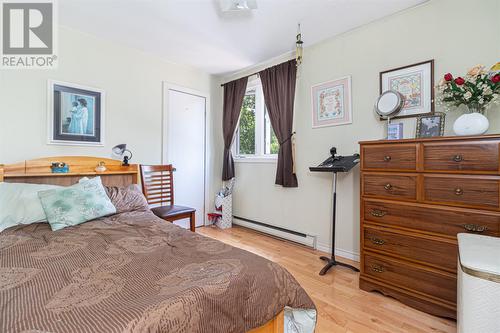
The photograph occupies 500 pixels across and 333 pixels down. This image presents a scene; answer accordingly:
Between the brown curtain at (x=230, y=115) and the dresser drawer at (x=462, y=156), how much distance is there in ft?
8.60

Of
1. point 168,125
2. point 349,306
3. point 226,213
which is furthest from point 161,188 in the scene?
point 349,306

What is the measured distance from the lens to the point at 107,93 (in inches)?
109

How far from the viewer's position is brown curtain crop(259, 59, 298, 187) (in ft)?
9.89

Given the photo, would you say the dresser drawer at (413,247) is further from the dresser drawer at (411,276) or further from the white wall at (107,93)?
the white wall at (107,93)

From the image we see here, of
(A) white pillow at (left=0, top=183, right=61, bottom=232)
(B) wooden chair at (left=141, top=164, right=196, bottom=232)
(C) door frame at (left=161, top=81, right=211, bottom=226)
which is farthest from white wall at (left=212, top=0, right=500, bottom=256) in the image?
(A) white pillow at (left=0, top=183, right=61, bottom=232)

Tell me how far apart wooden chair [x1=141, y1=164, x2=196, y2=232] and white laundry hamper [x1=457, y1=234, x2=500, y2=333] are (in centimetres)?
238

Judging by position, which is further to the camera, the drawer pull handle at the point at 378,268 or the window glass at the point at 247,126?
the window glass at the point at 247,126

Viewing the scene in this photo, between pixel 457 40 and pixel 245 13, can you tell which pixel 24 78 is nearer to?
pixel 245 13

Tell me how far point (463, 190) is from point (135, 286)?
1.98 meters

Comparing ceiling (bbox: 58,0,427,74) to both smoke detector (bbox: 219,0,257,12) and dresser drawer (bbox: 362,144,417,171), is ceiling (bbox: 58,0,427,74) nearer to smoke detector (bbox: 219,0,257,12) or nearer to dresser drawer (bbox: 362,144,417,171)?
smoke detector (bbox: 219,0,257,12)

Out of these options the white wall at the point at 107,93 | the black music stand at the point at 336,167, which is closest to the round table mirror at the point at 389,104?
the black music stand at the point at 336,167

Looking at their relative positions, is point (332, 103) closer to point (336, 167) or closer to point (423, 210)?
point (336, 167)

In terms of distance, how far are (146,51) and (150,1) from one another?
110 cm

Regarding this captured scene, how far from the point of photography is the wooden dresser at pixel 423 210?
1482 millimetres
